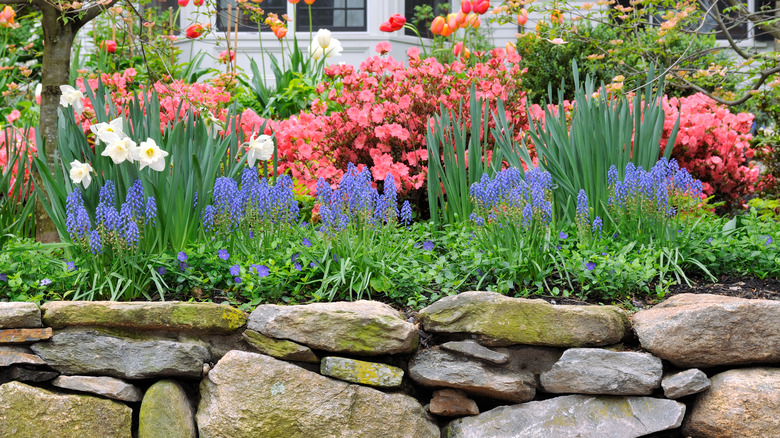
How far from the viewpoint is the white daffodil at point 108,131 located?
250 cm

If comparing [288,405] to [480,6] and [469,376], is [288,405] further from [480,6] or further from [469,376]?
[480,6]

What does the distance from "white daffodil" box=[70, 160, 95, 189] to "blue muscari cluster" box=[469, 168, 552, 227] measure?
58.4 inches

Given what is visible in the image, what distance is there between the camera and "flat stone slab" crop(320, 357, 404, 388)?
235 centimetres

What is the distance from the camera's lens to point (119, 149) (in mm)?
2494

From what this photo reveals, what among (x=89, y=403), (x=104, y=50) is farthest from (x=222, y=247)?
(x=104, y=50)

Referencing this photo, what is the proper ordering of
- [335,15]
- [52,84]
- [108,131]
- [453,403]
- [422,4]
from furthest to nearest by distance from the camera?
[422,4]
[335,15]
[52,84]
[108,131]
[453,403]

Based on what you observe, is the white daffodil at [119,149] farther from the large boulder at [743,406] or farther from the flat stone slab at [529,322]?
the large boulder at [743,406]

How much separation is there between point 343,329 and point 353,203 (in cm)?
63

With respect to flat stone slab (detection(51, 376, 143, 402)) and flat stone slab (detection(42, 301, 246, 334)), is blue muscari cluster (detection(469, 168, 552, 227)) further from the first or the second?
flat stone slab (detection(51, 376, 143, 402))

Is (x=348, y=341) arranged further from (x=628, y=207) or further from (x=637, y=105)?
(x=637, y=105)

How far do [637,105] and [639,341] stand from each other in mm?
1277

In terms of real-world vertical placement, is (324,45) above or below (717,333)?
above

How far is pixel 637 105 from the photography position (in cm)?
322

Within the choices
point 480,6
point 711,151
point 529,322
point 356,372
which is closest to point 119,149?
point 356,372
